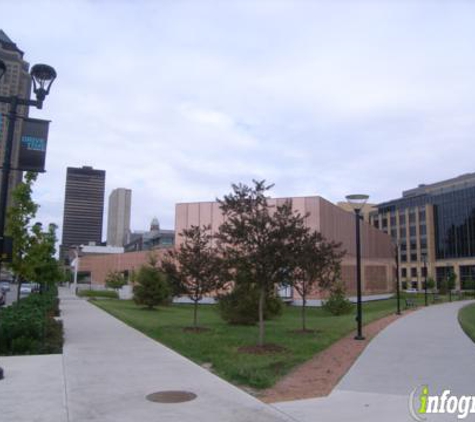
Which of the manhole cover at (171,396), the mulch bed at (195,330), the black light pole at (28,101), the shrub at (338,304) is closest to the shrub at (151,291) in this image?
the shrub at (338,304)

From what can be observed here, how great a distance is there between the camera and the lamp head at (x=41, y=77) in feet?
30.2

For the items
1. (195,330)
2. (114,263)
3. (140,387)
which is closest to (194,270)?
(195,330)

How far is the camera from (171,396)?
7406 mm

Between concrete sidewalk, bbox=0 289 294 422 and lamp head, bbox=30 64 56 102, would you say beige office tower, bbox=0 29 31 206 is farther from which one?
concrete sidewalk, bbox=0 289 294 422

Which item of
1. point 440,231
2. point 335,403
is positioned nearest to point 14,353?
point 335,403

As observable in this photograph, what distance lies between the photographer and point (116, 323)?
785 inches

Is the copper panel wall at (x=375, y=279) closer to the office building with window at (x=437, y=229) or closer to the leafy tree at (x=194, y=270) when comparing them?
the leafy tree at (x=194, y=270)

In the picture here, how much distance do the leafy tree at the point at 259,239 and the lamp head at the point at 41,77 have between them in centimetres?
564

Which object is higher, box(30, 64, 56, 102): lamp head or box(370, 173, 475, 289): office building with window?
box(370, 173, 475, 289): office building with window

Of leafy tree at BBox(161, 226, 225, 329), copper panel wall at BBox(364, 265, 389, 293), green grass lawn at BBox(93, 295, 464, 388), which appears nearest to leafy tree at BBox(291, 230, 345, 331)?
green grass lawn at BBox(93, 295, 464, 388)

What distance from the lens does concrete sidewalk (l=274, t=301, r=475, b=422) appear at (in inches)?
257

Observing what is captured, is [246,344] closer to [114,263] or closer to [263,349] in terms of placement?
[263,349]

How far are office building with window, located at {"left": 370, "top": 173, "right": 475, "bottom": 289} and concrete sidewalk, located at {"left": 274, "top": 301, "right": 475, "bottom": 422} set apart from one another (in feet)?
271

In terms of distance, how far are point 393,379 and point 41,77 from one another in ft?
28.4
